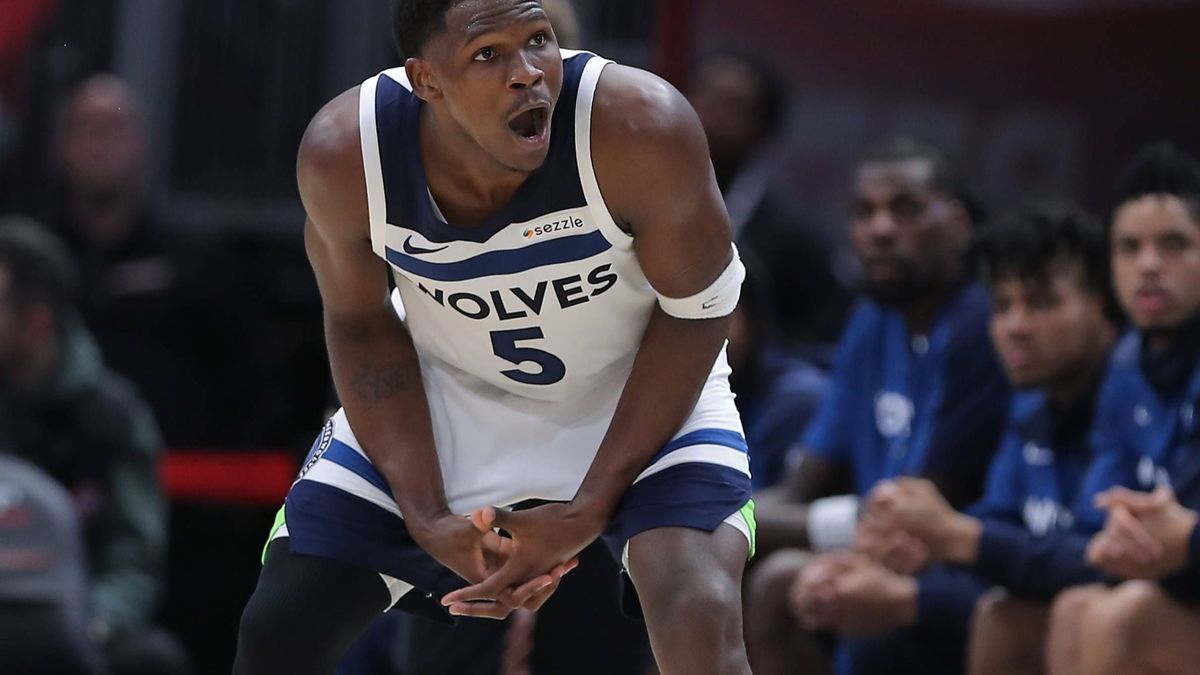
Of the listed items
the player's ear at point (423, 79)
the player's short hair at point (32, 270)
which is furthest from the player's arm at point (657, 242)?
the player's short hair at point (32, 270)

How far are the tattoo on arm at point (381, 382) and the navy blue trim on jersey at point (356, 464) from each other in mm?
102

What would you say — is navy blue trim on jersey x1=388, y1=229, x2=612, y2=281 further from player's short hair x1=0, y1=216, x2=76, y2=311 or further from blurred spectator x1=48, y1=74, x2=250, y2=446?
blurred spectator x1=48, y1=74, x2=250, y2=446

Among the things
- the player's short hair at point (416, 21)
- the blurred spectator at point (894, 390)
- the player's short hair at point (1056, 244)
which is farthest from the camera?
the blurred spectator at point (894, 390)

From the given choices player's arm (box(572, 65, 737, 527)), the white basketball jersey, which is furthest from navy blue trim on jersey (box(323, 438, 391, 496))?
player's arm (box(572, 65, 737, 527))

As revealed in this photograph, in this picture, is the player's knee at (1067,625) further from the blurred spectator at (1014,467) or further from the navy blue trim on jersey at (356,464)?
the navy blue trim on jersey at (356,464)

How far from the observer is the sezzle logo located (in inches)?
139

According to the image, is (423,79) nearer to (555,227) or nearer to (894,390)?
(555,227)

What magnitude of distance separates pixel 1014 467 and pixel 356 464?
2124 mm

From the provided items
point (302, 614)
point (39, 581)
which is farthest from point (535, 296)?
point (39, 581)

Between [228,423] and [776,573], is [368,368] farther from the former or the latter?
[228,423]

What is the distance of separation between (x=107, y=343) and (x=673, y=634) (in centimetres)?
433

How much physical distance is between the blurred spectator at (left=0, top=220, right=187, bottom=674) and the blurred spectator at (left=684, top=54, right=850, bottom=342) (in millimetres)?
2081

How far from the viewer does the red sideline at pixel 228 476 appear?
7270 millimetres

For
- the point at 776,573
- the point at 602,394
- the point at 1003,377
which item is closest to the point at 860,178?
the point at 1003,377
